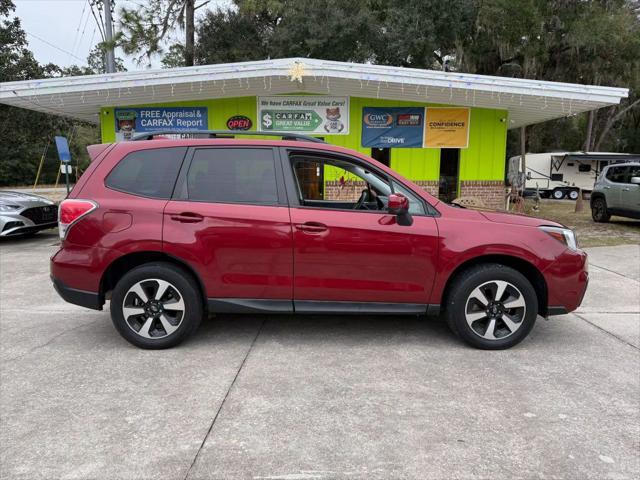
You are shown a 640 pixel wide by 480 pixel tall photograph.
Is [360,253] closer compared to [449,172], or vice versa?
[360,253]

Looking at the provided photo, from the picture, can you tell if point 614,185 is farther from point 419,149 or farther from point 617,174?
point 419,149

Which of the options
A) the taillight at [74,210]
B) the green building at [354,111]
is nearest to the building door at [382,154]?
the green building at [354,111]

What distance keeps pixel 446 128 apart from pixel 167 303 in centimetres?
985

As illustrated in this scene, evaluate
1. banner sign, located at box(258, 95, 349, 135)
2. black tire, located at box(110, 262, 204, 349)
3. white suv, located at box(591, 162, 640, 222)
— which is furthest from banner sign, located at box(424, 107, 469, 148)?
black tire, located at box(110, 262, 204, 349)

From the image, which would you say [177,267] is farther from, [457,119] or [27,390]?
[457,119]

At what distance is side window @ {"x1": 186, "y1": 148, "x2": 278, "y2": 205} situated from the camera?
4117 mm

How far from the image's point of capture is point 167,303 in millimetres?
4098

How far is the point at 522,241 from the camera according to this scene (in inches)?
160

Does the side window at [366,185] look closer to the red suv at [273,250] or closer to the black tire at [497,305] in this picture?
the red suv at [273,250]

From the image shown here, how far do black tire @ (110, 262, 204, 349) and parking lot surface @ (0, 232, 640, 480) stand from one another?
136mm

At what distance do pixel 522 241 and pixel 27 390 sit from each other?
4.01 meters

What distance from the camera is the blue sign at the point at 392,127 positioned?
39.7 ft

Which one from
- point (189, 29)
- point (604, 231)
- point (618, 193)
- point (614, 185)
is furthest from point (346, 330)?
point (189, 29)

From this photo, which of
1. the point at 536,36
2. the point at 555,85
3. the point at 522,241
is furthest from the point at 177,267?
the point at 536,36
